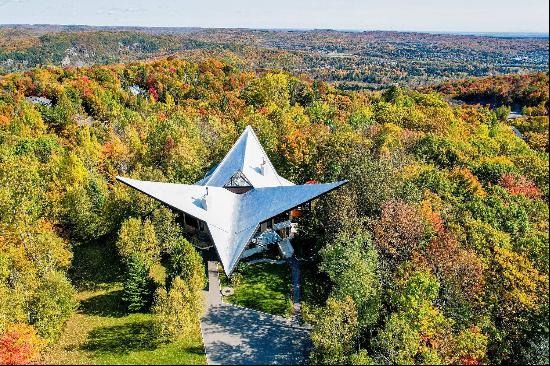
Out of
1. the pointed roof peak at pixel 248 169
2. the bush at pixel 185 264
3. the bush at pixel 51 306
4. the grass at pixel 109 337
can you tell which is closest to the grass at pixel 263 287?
the bush at pixel 185 264

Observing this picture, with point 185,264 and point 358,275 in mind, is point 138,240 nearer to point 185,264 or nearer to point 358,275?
point 185,264

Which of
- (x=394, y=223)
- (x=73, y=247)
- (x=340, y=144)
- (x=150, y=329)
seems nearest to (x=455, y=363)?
(x=394, y=223)

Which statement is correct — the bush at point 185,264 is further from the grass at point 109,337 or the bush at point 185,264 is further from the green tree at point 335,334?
the green tree at point 335,334

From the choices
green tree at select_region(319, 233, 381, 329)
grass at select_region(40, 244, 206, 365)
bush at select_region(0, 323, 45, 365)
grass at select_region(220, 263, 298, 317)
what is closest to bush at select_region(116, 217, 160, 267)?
grass at select_region(40, 244, 206, 365)

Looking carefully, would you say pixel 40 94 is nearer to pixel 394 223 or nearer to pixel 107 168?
pixel 107 168

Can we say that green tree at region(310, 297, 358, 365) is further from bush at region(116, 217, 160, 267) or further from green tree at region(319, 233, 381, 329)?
bush at region(116, 217, 160, 267)

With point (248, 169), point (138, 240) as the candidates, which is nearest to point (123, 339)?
point (138, 240)

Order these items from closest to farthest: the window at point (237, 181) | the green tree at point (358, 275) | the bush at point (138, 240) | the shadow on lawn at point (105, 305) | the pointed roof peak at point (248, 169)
A: the green tree at point (358, 275) < the shadow on lawn at point (105, 305) < the bush at point (138, 240) < the window at point (237, 181) < the pointed roof peak at point (248, 169)
